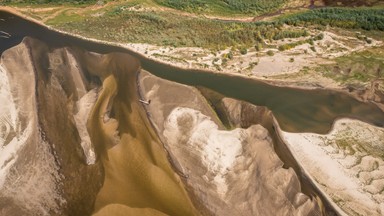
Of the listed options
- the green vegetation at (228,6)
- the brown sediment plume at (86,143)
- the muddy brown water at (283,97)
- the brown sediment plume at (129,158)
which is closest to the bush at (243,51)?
the muddy brown water at (283,97)

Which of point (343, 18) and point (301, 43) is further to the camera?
point (343, 18)

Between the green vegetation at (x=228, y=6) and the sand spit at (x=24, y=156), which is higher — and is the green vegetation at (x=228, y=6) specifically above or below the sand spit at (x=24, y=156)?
above

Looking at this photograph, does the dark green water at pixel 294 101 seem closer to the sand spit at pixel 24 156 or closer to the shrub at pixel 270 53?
the shrub at pixel 270 53

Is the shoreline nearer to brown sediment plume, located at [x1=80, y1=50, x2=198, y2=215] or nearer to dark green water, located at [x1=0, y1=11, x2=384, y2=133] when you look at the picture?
dark green water, located at [x1=0, y1=11, x2=384, y2=133]

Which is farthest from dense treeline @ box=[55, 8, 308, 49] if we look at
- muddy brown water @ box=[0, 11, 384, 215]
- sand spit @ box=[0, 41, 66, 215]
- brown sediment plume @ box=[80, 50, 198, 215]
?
sand spit @ box=[0, 41, 66, 215]

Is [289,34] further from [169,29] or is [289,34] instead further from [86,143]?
[86,143]

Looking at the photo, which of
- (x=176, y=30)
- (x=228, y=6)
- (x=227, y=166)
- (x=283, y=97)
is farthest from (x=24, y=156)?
(x=228, y=6)
